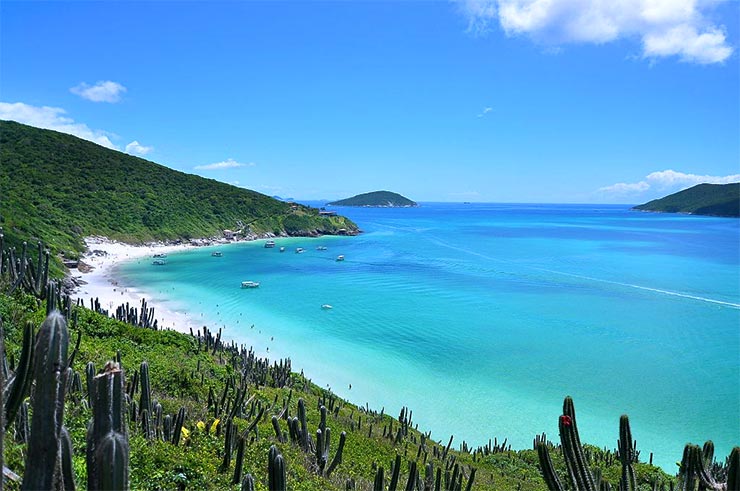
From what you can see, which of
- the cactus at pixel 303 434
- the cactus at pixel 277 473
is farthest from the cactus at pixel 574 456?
the cactus at pixel 303 434

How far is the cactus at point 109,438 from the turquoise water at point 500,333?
1893 centimetres

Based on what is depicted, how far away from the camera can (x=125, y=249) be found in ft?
204

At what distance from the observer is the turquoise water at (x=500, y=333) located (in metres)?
22.1

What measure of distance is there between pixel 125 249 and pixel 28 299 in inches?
2051

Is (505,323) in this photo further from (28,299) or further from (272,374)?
(28,299)

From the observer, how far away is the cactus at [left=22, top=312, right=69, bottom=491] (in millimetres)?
2787

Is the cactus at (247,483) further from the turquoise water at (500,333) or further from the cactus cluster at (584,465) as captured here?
the turquoise water at (500,333)

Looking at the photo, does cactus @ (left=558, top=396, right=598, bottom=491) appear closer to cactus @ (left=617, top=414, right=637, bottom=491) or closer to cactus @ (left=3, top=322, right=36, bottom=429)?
cactus @ (left=617, top=414, right=637, bottom=491)

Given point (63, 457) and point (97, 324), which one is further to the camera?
point (97, 324)

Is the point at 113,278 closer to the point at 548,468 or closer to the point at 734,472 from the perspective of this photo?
the point at 548,468

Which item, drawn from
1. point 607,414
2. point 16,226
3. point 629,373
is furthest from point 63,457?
point 16,226

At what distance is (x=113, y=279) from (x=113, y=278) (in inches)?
31.0

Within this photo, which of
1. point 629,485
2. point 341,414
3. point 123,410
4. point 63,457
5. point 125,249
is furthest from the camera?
point 125,249

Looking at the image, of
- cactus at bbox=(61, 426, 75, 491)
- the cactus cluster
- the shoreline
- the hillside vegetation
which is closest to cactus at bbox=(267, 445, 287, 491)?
the hillside vegetation
